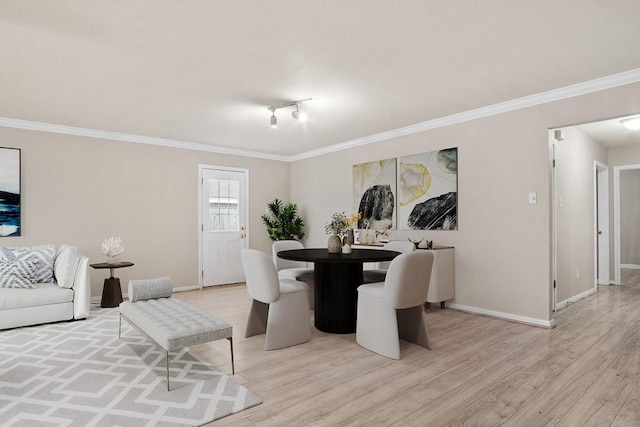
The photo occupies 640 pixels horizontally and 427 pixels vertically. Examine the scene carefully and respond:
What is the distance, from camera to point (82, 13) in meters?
2.38

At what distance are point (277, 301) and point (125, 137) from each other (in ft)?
13.3

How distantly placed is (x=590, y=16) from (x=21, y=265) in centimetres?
584

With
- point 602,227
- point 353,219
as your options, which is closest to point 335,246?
point 353,219

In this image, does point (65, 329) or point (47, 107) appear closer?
point (65, 329)

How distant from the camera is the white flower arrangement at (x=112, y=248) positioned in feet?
16.6

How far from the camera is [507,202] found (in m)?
4.30

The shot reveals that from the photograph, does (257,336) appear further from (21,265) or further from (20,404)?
(21,265)

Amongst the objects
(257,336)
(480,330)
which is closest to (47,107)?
(257,336)

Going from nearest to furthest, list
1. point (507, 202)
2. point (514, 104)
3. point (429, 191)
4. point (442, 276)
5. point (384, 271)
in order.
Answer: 1. point (514, 104)
2. point (507, 202)
3. point (384, 271)
4. point (442, 276)
5. point (429, 191)

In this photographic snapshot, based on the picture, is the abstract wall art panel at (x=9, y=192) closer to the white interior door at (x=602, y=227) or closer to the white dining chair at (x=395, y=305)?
the white dining chair at (x=395, y=305)

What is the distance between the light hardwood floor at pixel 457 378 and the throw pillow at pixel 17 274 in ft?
7.96

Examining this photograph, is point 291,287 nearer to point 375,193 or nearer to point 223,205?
point 375,193

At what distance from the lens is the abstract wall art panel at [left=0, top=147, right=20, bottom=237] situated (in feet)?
15.6

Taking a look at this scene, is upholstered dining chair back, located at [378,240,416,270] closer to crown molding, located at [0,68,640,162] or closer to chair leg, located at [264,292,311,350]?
chair leg, located at [264,292,311,350]
